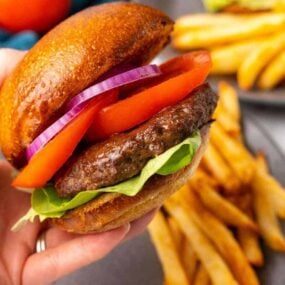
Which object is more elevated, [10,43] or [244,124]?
[10,43]

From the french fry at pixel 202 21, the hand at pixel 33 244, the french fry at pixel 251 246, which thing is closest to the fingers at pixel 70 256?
the hand at pixel 33 244

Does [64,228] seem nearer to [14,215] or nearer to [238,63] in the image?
[14,215]

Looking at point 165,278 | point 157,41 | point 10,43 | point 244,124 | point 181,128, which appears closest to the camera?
point 181,128

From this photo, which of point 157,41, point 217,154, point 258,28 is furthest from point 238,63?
point 157,41

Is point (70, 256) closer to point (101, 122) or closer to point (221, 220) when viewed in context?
point (101, 122)

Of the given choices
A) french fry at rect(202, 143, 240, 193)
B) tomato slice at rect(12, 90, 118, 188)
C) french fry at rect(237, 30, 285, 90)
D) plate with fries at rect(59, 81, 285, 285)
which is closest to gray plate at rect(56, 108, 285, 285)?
plate with fries at rect(59, 81, 285, 285)

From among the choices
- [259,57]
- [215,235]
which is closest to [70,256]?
[215,235]

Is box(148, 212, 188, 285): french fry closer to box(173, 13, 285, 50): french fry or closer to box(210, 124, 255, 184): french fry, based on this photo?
box(210, 124, 255, 184): french fry

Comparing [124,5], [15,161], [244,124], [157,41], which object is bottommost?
[244,124]
